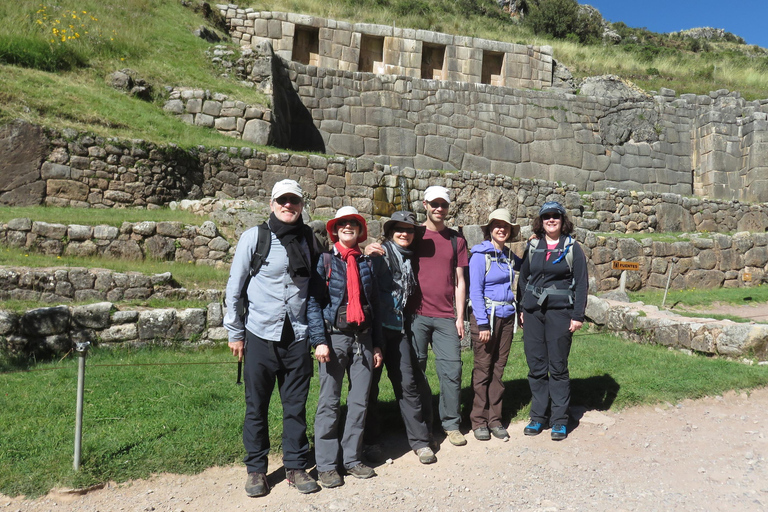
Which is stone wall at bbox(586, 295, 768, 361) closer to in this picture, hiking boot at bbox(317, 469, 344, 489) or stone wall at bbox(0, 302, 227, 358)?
hiking boot at bbox(317, 469, 344, 489)

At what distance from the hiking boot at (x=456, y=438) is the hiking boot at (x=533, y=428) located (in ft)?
1.82

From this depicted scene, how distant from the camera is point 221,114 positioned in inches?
544

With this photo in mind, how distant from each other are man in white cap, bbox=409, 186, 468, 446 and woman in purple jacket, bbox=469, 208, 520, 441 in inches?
7.6

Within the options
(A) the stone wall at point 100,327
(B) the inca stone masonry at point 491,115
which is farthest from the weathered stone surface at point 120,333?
(B) the inca stone masonry at point 491,115

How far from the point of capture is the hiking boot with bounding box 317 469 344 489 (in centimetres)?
397

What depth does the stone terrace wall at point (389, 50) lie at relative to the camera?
60.3ft

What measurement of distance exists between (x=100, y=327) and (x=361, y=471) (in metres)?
3.96

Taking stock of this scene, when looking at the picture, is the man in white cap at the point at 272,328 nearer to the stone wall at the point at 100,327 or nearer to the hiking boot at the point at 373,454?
the hiking boot at the point at 373,454

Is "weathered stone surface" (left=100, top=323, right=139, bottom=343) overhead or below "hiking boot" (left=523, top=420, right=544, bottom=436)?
overhead

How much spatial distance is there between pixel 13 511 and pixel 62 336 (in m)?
3.25

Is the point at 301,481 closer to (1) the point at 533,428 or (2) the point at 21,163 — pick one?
(1) the point at 533,428

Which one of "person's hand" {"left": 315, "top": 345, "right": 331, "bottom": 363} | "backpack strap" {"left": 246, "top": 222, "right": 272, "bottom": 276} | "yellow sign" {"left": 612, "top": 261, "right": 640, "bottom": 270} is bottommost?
"person's hand" {"left": 315, "top": 345, "right": 331, "bottom": 363}

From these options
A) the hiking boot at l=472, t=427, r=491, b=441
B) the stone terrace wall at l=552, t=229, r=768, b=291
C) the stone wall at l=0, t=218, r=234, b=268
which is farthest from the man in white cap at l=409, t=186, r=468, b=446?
the stone terrace wall at l=552, t=229, r=768, b=291

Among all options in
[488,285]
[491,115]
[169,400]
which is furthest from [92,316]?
[491,115]
